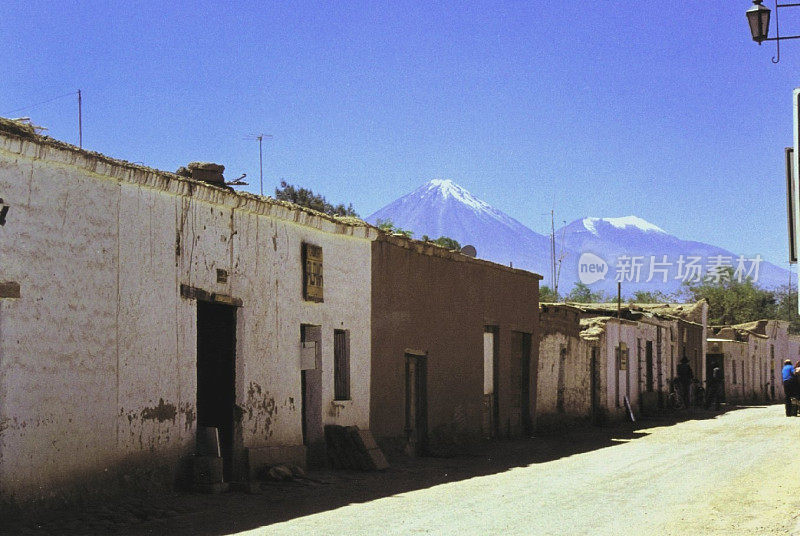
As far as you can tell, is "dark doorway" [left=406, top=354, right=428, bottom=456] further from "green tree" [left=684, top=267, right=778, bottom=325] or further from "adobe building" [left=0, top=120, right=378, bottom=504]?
"green tree" [left=684, top=267, right=778, bottom=325]

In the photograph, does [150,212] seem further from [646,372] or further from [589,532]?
[646,372]

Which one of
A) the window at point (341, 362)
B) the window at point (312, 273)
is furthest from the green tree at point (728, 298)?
the window at point (312, 273)

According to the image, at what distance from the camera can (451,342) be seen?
2034cm

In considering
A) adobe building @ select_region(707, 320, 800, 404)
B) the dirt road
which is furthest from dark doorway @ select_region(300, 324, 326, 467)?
adobe building @ select_region(707, 320, 800, 404)

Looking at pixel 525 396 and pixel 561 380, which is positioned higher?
pixel 561 380

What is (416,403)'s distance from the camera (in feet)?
62.9

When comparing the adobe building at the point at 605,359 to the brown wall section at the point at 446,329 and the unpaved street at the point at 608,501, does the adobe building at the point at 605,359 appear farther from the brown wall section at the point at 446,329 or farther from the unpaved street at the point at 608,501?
the unpaved street at the point at 608,501

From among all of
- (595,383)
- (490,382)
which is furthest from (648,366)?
(490,382)

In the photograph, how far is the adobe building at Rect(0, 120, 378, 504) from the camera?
10.4 metres

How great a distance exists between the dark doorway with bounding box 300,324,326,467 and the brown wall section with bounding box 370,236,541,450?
1.77 metres

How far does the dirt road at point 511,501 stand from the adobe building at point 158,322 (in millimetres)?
785

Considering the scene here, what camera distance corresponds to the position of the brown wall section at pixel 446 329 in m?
17.9

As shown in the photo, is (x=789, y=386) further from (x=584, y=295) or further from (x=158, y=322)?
(x=584, y=295)

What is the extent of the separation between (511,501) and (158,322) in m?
4.60
